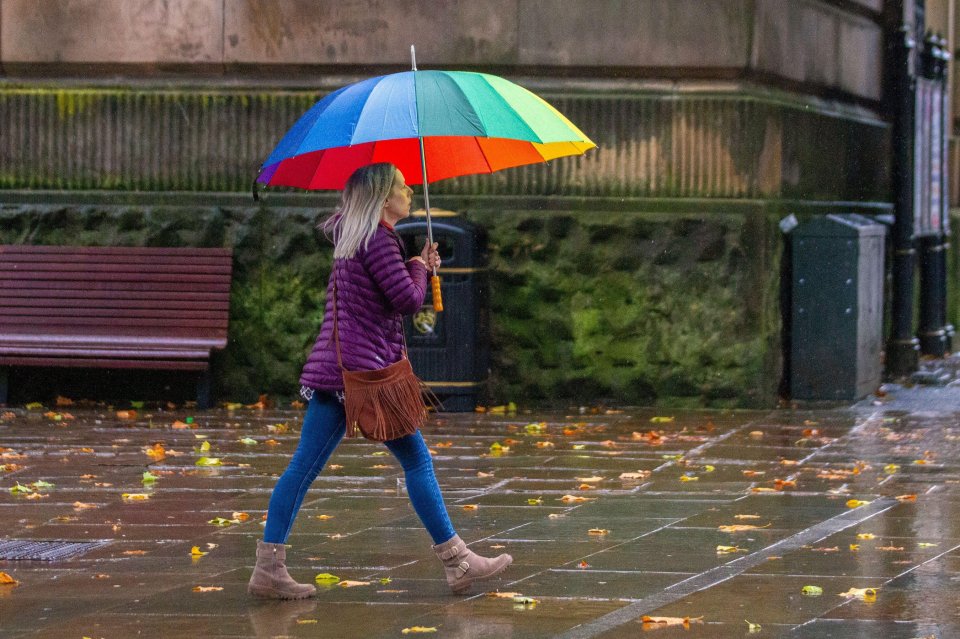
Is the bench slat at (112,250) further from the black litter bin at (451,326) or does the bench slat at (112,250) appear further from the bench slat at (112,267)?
the black litter bin at (451,326)

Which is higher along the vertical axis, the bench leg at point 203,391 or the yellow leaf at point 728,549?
the bench leg at point 203,391

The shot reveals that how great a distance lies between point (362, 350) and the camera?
5840 mm

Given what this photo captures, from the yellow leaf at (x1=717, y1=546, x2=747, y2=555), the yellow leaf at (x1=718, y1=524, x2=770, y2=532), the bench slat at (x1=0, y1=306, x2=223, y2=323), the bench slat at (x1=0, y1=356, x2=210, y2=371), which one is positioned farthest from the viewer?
the bench slat at (x1=0, y1=306, x2=223, y2=323)

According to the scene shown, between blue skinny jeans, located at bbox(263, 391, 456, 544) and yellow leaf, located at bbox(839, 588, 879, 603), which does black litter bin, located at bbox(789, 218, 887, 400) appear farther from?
blue skinny jeans, located at bbox(263, 391, 456, 544)

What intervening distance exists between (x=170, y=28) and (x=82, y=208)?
1.52 meters

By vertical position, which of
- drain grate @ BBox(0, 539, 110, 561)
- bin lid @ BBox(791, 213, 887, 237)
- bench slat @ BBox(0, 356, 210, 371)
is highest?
bin lid @ BBox(791, 213, 887, 237)

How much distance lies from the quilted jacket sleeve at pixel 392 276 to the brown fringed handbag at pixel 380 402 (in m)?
0.22

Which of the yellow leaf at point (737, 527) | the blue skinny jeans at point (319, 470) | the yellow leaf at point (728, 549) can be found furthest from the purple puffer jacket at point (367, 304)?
the yellow leaf at point (737, 527)

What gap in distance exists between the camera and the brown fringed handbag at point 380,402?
5.79 m

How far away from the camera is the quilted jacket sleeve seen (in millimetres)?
5793

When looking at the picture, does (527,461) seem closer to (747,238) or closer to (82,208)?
(747,238)

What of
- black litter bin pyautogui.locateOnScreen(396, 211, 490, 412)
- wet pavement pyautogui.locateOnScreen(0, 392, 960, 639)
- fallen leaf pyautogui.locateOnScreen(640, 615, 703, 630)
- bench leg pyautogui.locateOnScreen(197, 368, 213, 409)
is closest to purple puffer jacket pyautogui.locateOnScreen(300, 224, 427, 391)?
wet pavement pyautogui.locateOnScreen(0, 392, 960, 639)

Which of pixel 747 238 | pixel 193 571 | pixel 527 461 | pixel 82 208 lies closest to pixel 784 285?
pixel 747 238

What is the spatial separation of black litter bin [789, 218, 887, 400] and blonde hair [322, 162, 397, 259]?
6652 millimetres
